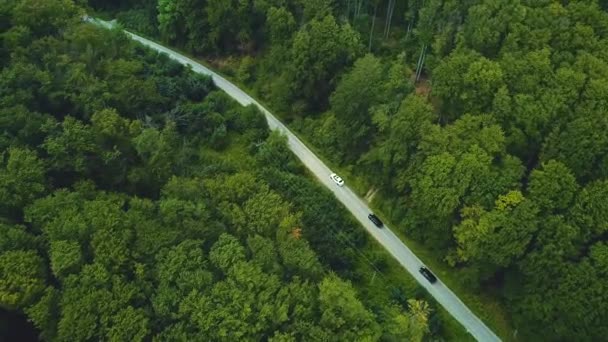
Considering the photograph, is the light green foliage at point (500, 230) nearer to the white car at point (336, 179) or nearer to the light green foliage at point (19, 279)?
the white car at point (336, 179)

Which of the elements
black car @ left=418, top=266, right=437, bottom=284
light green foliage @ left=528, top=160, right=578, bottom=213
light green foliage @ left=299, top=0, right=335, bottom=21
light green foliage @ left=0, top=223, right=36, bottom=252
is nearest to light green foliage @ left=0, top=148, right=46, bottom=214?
light green foliage @ left=0, top=223, right=36, bottom=252

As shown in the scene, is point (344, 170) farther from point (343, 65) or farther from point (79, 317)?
point (79, 317)

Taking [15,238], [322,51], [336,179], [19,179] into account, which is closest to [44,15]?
[19,179]

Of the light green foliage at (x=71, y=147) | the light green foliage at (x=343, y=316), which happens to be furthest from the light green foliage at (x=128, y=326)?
the light green foliage at (x=71, y=147)

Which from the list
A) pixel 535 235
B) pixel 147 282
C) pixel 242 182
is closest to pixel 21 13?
pixel 242 182

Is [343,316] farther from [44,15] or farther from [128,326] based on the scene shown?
[44,15]

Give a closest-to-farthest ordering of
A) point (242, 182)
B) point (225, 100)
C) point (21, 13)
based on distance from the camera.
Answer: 1. point (242, 182)
2. point (21, 13)
3. point (225, 100)
